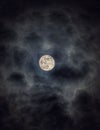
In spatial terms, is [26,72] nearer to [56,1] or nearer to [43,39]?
[43,39]

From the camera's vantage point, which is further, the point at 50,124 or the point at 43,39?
the point at 50,124

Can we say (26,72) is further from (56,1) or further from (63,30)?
(56,1)

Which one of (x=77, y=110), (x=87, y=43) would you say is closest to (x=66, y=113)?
(x=77, y=110)

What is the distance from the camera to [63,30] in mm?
27578

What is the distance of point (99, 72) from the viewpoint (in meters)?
28.3

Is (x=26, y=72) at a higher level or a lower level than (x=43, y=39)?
lower

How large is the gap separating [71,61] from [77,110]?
4.75 m

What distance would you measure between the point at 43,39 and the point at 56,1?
356cm

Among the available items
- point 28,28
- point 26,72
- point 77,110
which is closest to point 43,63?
point 26,72

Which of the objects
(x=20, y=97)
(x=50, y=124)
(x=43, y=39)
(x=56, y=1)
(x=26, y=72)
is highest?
(x=56, y=1)

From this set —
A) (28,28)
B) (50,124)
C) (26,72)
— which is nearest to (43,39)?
(28,28)

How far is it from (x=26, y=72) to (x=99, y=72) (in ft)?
22.0

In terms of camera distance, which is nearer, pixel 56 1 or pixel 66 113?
pixel 56 1

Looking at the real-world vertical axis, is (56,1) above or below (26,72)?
above
